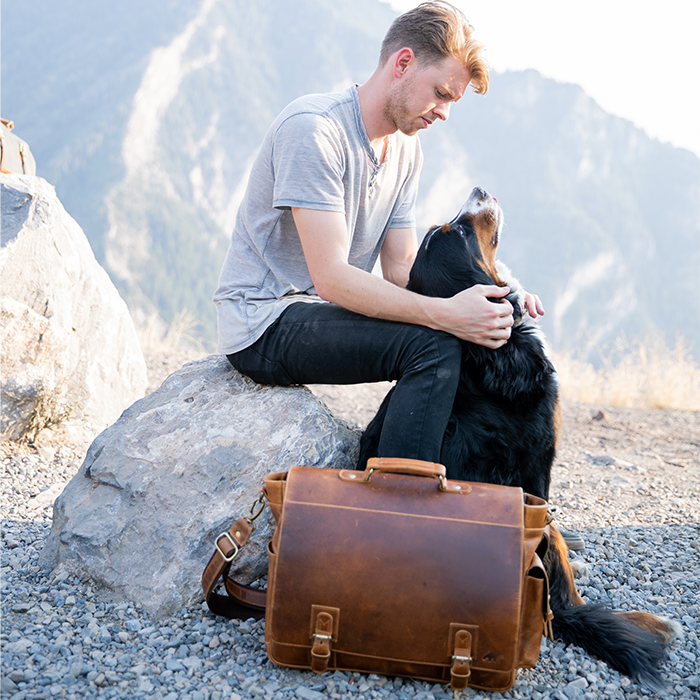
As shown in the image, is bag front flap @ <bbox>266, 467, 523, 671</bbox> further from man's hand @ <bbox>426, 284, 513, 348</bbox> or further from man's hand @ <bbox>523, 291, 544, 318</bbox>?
man's hand @ <bbox>523, 291, 544, 318</bbox>

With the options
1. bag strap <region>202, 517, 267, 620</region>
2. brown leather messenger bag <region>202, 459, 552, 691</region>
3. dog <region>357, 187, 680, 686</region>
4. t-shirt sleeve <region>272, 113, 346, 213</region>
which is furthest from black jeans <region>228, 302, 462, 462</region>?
bag strap <region>202, 517, 267, 620</region>

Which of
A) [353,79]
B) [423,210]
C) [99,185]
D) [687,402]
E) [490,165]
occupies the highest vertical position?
[353,79]

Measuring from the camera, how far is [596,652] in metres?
1.75

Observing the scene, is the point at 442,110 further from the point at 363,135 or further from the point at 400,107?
the point at 363,135

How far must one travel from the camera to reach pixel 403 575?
1.45m

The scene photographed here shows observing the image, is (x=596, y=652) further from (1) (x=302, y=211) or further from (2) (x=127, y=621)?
(1) (x=302, y=211)

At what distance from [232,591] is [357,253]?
4.48 feet

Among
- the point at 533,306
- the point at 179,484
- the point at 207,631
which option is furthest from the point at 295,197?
the point at 207,631

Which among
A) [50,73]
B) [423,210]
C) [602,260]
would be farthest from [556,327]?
[50,73]

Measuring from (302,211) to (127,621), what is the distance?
1371mm

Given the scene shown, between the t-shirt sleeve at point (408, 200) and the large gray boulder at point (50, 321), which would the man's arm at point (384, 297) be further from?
the large gray boulder at point (50, 321)

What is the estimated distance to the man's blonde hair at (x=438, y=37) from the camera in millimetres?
2078

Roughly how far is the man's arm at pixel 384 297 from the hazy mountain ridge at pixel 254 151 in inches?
2453

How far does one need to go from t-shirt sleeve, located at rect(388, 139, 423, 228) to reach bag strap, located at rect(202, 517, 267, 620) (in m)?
1.43
